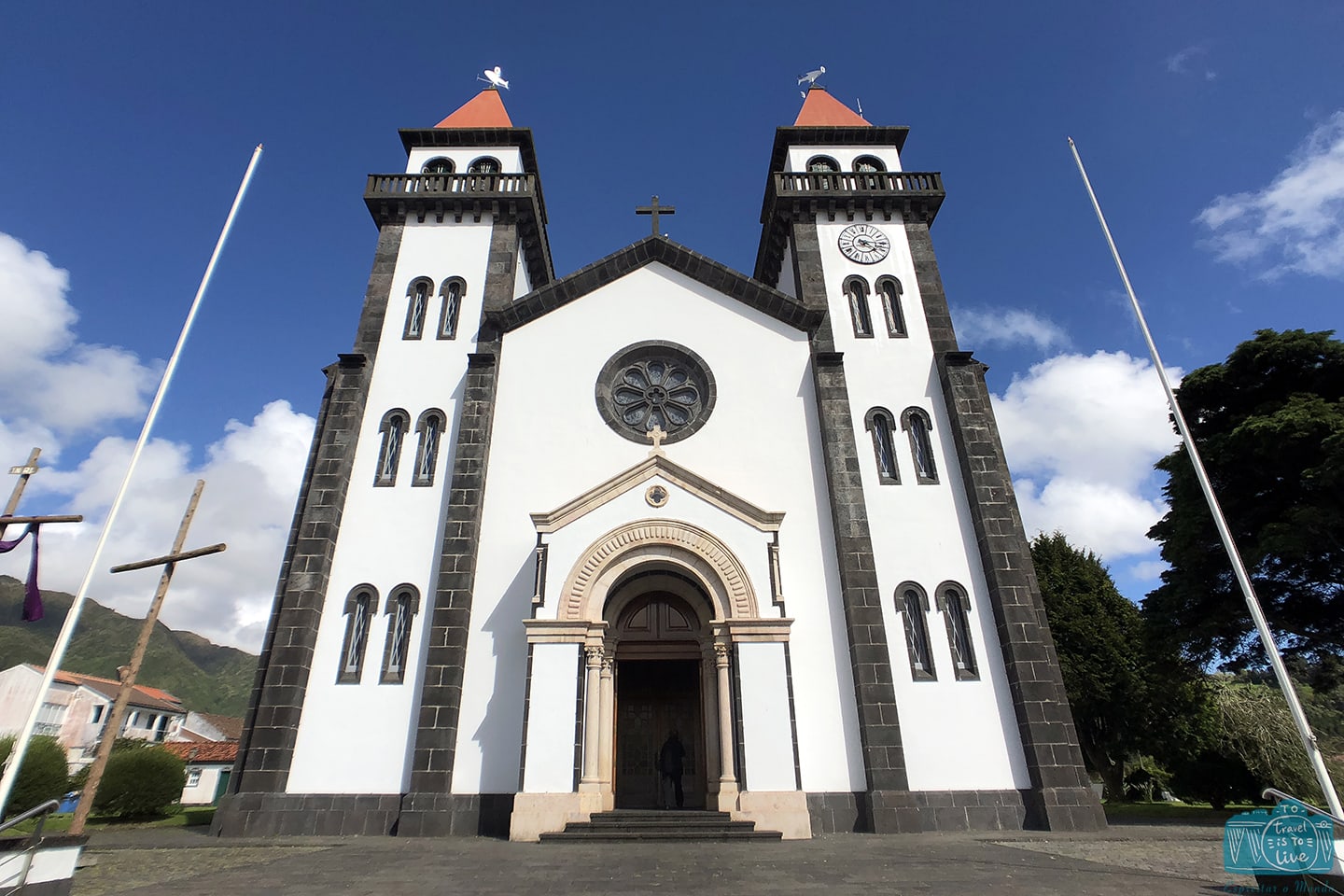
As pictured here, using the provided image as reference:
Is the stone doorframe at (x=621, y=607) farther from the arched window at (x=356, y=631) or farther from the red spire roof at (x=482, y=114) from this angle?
the red spire roof at (x=482, y=114)

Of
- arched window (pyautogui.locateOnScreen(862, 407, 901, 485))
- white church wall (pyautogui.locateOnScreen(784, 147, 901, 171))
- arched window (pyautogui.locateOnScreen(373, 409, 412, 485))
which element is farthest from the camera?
white church wall (pyautogui.locateOnScreen(784, 147, 901, 171))

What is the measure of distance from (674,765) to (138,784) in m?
19.4

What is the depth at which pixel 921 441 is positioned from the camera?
17219 mm

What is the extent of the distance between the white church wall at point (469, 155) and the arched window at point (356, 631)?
13949 mm

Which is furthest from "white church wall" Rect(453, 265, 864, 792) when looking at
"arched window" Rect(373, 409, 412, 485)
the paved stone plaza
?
"arched window" Rect(373, 409, 412, 485)

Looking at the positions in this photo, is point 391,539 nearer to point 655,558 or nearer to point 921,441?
point 655,558

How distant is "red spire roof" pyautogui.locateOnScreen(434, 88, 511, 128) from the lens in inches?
919

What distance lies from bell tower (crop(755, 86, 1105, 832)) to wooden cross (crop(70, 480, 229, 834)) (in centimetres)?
1317

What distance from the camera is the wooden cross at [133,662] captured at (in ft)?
36.4

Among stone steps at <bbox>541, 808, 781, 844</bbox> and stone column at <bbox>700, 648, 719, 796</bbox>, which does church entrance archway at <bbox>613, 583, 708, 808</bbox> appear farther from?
stone steps at <bbox>541, 808, 781, 844</bbox>

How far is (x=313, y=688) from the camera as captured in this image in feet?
48.2

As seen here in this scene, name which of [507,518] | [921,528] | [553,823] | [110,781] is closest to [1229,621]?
[921,528]

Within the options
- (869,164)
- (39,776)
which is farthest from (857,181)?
(39,776)

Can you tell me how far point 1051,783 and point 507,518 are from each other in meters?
12.5
